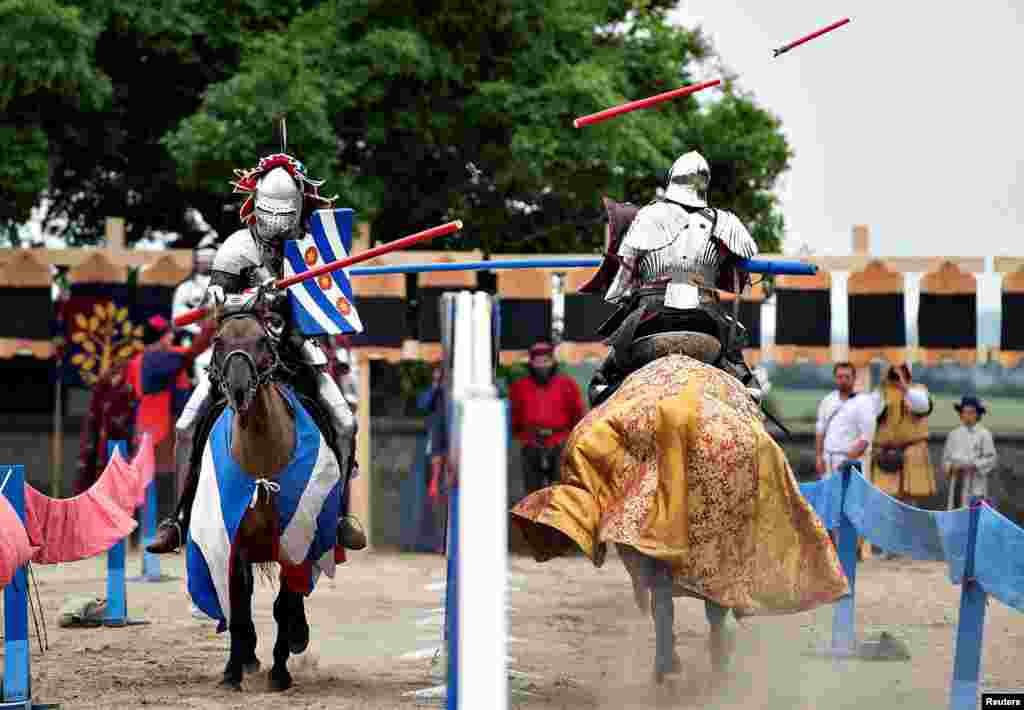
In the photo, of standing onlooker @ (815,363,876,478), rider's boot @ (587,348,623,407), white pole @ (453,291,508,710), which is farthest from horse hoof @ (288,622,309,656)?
standing onlooker @ (815,363,876,478)

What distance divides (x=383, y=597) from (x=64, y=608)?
8.35 ft

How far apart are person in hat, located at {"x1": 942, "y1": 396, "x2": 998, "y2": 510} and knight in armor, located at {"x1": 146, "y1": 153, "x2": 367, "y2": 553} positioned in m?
8.05

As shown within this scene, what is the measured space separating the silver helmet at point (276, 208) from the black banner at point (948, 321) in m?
8.51

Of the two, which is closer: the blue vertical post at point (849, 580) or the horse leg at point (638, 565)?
the horse leg at point (638, 565)

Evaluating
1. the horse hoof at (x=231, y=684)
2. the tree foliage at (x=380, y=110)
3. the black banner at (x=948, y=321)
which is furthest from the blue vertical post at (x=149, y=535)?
the black banner at (x=948, y=321)

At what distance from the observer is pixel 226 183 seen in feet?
58.0

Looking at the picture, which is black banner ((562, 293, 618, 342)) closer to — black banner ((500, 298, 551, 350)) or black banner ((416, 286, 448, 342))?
black banner ((500, 298, 551, 350))

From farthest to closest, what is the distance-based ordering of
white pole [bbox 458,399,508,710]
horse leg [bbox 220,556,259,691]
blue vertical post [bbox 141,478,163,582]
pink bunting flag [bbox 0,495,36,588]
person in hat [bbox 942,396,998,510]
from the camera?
person in hat [bbox 942,396,998,510], blue vertical post [bbox 141,478,163,582], horse leg [bbox 220,556,259,691], pink bunting flag [bbox 0,495,36,588], white pole [bbox 458,399,508,710]

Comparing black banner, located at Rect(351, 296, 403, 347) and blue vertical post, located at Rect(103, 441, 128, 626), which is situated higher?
black banner, located at Rect(351, 296, 403, 347)

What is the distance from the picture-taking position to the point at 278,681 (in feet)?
28.2

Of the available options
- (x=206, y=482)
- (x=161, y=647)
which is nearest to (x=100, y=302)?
(x=161, y=647)

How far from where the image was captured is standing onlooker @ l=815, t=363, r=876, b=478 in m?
15.6

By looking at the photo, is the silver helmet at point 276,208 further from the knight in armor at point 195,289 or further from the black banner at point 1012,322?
the black banner at point 1012,322

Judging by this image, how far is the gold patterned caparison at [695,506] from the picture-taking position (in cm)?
795
